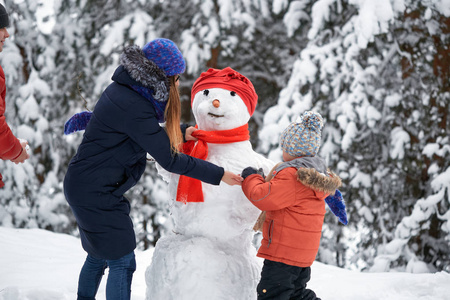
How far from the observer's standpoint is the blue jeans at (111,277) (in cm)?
223

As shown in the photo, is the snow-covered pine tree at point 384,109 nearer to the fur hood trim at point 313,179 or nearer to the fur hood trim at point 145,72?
the fur hood trim at point 313,179

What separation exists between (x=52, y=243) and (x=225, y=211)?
2.70 m

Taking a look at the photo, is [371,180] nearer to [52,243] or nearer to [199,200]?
[199,200]

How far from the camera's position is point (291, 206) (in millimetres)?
2283

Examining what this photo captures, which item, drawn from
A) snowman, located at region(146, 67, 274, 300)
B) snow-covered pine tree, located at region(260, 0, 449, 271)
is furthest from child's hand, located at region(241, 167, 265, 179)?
snow-covered pine tree, located at region(260, 0, 449, 271)

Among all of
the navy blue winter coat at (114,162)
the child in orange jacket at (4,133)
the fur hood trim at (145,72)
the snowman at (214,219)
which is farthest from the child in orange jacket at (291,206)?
the child in orange jacket at (4,133)

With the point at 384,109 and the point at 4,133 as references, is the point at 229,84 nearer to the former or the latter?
the point at 4,133

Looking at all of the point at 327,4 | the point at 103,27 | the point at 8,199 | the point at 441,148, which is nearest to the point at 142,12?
the point at 103,27

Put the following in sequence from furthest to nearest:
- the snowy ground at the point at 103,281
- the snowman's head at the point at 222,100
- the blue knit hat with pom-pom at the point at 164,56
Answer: the snowy ground at the point at 103,281 → the snowman's head at the point at 222,100 → the blue knit hat with pom-pom at the point at 164,56

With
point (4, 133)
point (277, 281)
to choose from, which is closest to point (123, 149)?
point (4, 133)

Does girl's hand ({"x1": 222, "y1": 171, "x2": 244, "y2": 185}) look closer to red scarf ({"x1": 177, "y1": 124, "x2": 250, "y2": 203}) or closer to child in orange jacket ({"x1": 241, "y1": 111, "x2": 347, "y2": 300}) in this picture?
child in orange jacket ({"x1": 241, "y1": 111, "x2": 347, "y2": 300})

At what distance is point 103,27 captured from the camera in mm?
6254

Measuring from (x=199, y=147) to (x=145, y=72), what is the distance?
0.60 metres

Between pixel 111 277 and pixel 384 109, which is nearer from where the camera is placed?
pixel 111 277
